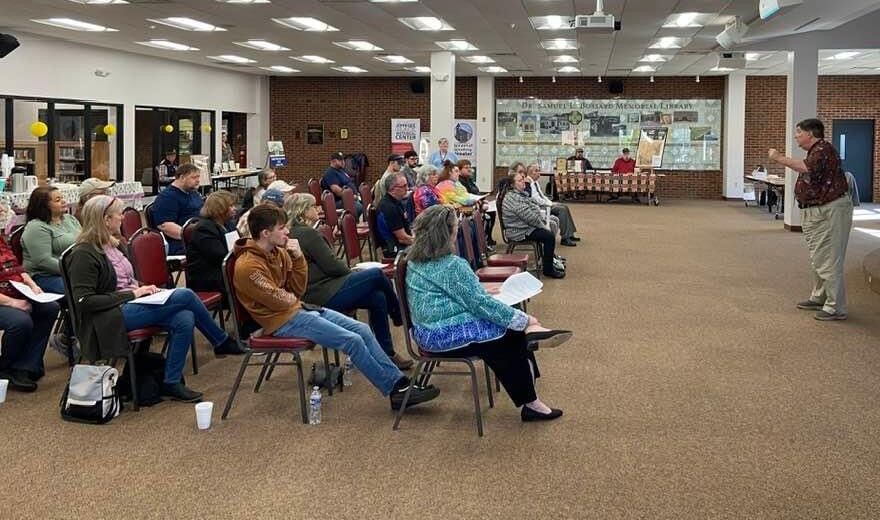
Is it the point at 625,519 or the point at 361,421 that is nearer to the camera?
the point at 625,519

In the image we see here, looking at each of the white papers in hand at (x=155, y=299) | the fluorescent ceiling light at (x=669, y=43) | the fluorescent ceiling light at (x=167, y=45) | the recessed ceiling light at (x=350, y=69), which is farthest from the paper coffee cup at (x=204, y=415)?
the recessed ceiling light at (x=350, y=69)

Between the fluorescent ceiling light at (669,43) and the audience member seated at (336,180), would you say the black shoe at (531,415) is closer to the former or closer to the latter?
the audience member seated at (336,180)

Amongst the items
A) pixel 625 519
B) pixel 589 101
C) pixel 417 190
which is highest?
pixel 589 101

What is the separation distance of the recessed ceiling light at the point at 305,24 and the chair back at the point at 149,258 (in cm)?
757

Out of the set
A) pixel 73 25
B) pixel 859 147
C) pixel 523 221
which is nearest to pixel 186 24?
pixel 73 25

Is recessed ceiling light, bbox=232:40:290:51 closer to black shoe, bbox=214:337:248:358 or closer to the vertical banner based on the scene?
the vertical banner

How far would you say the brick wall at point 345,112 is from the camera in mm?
24281

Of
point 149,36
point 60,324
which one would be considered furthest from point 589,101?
point 60,324

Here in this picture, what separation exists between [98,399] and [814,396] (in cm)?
385

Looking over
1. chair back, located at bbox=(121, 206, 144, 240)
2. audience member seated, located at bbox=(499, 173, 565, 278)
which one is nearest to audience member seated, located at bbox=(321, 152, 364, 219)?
audience member seated, located at bbox=(499, 173, 565, 278)

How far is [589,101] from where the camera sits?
23719 mm

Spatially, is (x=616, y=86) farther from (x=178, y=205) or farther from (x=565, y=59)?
(x=178, y=205)

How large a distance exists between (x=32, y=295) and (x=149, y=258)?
0.78m

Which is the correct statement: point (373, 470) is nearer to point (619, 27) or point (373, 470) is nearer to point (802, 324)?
point (802, 324)
